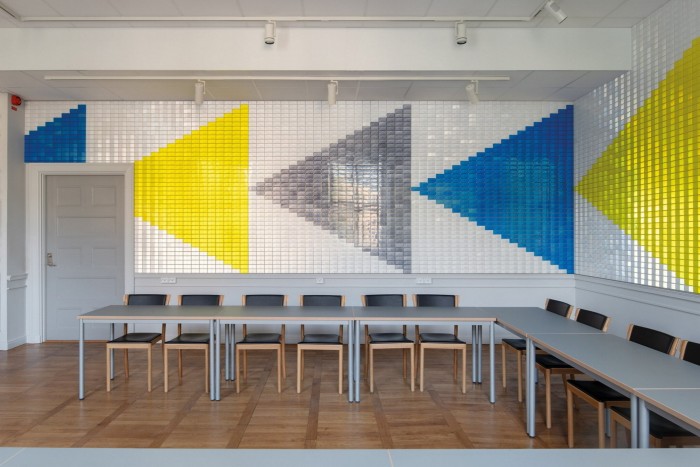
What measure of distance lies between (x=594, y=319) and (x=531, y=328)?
0.61m

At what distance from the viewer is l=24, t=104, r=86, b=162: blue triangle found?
5.50 metres

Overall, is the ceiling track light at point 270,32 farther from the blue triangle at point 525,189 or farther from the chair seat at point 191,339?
the chair seat at point 191,339

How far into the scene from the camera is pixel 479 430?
312 cm

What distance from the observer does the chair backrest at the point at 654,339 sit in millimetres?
2627

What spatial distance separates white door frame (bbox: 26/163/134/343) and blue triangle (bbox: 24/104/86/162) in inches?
4.2

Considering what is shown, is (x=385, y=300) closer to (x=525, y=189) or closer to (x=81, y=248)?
(x=525, y=189)

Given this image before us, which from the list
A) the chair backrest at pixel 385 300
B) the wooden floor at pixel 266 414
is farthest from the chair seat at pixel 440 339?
the chair backrest at pixel 385 300

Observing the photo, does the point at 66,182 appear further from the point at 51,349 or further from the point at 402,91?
the point at 402,91

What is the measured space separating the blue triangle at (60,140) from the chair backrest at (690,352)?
21.3 feet

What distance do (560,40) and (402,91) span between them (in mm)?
1748

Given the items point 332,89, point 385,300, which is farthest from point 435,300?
point 332,89

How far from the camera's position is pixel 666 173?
153 inches

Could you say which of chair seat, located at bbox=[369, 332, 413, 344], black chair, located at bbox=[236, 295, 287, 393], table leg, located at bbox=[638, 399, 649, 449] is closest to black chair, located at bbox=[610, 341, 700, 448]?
table leg, located at bbox=[638, 399, 649, 449]

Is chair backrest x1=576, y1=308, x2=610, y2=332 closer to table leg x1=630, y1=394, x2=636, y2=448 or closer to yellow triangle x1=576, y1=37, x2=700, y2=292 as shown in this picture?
yellow triangle x1=576, y1=37, x2=700, y2=292
